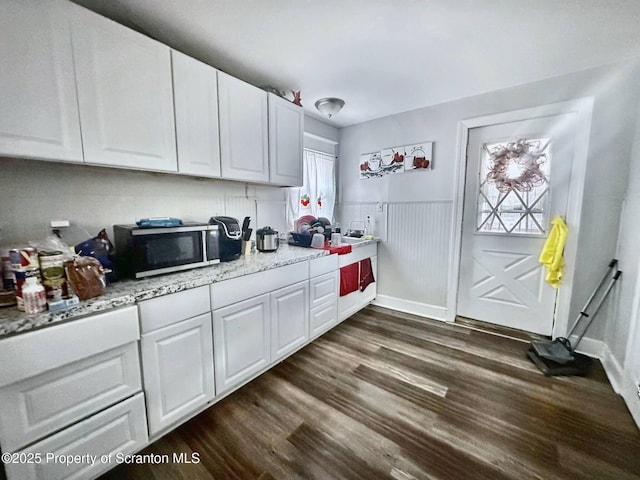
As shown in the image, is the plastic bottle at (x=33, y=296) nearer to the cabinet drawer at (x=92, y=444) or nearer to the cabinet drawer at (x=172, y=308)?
the cabinet drawer at (x=172, y=308)

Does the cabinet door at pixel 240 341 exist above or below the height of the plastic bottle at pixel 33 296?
below

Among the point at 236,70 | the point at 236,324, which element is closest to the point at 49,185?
the point at 236,324

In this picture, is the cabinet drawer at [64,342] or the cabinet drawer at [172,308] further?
the cabinet drawer at [172,308]

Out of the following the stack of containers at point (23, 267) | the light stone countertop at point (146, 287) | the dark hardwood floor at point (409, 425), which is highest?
the stack of containers at point (23, 267)

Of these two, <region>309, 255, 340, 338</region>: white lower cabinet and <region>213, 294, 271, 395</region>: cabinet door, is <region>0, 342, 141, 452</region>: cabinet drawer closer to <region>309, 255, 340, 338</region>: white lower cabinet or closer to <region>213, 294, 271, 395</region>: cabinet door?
<region>213, 294, 271, 395</region>: cabinet door

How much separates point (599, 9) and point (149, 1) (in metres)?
2.50

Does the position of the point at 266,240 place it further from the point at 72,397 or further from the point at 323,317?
the point at 72,397

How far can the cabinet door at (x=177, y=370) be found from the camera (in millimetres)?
1257

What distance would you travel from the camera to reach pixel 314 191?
3.20 m

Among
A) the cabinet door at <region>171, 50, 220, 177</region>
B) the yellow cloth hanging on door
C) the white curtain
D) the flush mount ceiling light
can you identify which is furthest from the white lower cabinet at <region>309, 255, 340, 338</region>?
the yellow cloth hanging on door

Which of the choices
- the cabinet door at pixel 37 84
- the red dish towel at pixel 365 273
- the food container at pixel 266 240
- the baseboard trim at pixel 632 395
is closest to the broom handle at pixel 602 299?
the baseboard trim at pixel 632 395

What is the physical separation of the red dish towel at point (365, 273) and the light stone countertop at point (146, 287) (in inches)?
38.6

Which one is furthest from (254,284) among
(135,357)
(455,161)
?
(455,161)

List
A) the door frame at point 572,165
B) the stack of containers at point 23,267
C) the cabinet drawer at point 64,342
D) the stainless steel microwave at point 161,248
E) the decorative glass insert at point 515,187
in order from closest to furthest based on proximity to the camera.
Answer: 1. the cabinet drawer at point 64,342
2. the stack of containers at point 23,267
3. the stainless steel microwave at point 161,248
4. the door frame at point 572,165
5. the decorative glass insert at point 515,187
